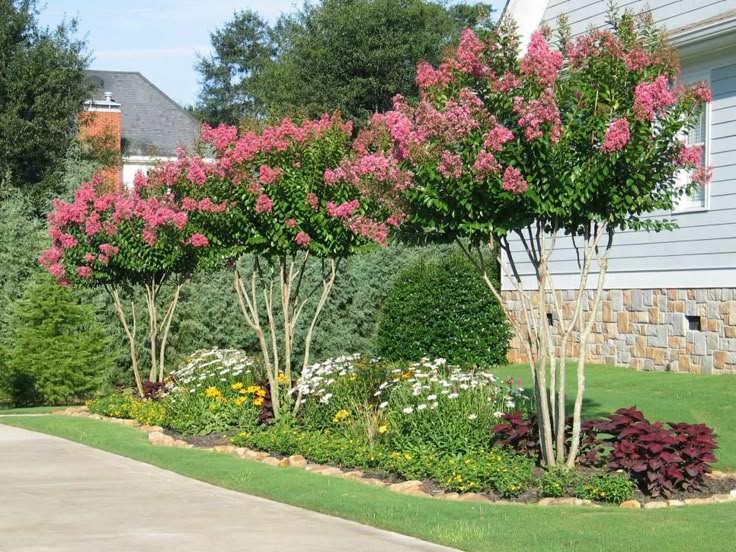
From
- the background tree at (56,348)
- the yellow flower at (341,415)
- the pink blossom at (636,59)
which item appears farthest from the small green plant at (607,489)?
the background tree at (56,348)

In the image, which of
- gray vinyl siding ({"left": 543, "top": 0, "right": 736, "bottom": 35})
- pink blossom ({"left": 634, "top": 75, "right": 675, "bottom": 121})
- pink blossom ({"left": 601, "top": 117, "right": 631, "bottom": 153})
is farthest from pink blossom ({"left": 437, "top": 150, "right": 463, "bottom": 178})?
gray vinyl siding ({"left": 543, "top": 0, "right": 736, "bottom": 35})

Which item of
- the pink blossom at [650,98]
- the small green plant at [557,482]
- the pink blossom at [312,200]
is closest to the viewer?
the small green plant at [557,482]

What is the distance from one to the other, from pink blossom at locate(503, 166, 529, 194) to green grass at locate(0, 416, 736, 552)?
109 inches

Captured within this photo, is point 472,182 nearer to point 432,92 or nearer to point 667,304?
point 432,92

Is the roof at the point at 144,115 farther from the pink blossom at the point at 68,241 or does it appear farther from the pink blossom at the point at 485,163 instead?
the pink blossom at the point at 485,163

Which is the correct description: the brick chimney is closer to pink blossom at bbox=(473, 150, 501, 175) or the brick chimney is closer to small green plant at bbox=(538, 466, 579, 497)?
pink blossom at bbox=(473, 150, 501, 175)

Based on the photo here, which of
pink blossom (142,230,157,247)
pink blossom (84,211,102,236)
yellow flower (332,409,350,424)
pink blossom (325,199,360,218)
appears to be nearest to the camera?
yellow flower (332,409,350,424)

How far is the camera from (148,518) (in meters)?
8.63

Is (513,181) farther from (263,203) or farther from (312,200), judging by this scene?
(263,203)

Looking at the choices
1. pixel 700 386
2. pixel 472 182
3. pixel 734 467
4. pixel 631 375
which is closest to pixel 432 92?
pixel 472 182

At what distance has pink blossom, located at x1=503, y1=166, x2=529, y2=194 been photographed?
987 cm

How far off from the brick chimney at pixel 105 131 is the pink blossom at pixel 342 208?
75.3 feet

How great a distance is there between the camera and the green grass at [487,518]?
752 centimetres

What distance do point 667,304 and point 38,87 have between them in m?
22.8
